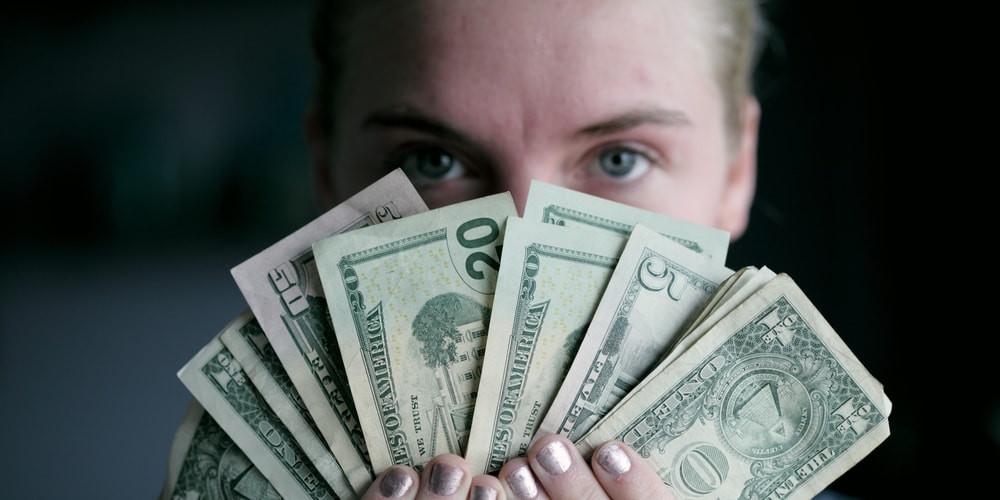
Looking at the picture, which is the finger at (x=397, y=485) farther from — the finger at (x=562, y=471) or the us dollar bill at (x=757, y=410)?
the us dollar bill at (x=757, y=410)

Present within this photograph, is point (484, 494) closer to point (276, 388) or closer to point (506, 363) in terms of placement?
point (506, 363)

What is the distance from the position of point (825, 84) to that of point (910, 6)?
38 centimetres

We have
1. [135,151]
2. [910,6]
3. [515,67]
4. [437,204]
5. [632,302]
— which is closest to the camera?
[632,302]

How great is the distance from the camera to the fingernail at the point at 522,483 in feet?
2.48

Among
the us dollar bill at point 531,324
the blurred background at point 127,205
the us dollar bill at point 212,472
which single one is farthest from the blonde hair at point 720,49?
the blurred background at point 127,205

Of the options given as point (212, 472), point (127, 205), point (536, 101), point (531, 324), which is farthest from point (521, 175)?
point (127, 205)

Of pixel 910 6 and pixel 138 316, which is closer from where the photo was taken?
pixel 910 6

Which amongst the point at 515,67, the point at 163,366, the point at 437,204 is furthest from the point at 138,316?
the point at 515,67

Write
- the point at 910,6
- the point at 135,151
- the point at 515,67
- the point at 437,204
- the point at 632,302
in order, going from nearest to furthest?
1. the point at 632,302
2. the point at 515,67
3. the point at 437,204
4. the point at 910,6
5. the point at 135,151

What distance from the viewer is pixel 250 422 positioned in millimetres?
884

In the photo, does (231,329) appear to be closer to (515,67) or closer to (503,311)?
(503,311)

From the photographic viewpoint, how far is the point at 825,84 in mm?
2857

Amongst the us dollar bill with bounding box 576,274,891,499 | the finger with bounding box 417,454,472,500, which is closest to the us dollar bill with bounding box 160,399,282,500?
the finger with bounding box 417,454,472,500

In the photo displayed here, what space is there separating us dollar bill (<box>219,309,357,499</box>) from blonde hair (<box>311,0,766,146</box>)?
490 mm
